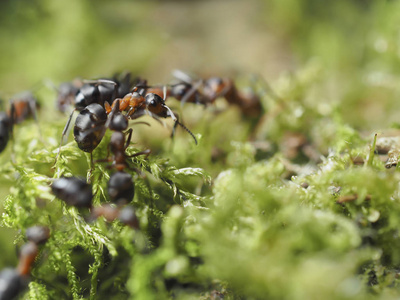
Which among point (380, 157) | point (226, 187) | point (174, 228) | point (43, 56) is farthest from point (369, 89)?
point (43, 56)

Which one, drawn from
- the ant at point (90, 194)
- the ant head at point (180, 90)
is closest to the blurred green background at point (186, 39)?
the ant head at point (180, 90)

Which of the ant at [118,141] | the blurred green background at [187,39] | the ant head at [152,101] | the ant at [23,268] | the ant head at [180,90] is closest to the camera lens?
the ant at [23,268]

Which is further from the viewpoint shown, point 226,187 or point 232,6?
point 232,6

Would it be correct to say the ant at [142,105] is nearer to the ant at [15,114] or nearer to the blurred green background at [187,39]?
the ant at [15,114]

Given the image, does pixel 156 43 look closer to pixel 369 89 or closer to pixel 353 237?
pixel 369 89

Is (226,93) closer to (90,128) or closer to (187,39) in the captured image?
(90,128)

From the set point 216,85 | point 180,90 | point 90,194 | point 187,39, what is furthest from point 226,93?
point 187,39
